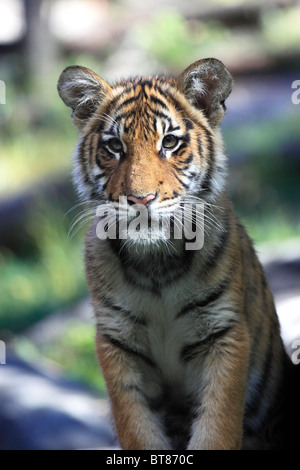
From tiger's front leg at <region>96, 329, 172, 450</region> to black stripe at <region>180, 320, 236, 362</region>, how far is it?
8.2 inches

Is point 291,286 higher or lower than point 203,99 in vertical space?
lower

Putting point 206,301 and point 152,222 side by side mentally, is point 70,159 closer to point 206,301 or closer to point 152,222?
point 152,222

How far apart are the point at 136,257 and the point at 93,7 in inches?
477

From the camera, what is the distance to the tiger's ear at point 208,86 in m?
3.22

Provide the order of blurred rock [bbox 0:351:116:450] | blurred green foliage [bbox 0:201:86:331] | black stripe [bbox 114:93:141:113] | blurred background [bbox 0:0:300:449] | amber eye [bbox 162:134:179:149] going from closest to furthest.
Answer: amber eye [bbox 162:134:179:149] → black stripe [bbox 114:93:141:113] → blurred rock [bbox 0:351:116:450] → blurred background [bbox 0:0:300:449] → blurred green foliage [bbox 0:201:86:331]

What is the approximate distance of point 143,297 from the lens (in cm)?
328

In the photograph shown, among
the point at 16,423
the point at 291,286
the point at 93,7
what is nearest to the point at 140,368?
the point at 16,423

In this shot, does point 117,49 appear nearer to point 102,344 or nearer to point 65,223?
point 65,223

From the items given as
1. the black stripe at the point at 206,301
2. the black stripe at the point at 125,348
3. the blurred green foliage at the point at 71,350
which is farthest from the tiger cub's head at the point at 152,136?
the blurred green foliage at the point at 71,350

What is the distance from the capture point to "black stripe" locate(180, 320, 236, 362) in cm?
328

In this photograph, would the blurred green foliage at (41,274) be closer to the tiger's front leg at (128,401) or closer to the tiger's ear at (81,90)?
the tiger's ear at (81,90)

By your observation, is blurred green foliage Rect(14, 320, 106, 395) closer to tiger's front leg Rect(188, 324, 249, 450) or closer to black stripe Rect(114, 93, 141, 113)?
tiger's front leg Rect(188, 324, 249, 450)

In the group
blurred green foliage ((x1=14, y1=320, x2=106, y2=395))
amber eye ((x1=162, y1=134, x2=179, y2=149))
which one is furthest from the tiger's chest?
blurred green foliage ((x1=14, y1=320, x2=106, y2=395))

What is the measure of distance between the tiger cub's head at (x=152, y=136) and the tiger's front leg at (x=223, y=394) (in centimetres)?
62
